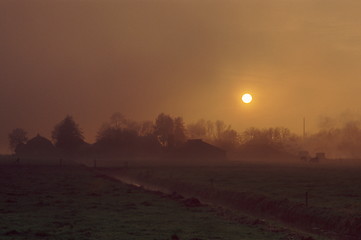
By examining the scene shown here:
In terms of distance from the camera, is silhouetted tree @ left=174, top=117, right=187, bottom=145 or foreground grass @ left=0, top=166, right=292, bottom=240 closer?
foreground grass @ left=0, top=166, right=292, bottom=240

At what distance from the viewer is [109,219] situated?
2900 cm

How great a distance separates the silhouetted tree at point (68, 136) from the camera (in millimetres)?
183500

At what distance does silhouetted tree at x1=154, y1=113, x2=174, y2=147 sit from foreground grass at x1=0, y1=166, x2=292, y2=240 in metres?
149

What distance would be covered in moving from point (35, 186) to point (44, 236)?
3019 centimetres

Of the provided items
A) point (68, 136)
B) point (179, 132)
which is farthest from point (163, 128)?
point (68, 136)

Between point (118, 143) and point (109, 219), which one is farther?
point (118, 143)

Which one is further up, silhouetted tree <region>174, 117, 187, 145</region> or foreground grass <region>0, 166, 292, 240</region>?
silhouetted tree <region>174, 117, 187, 145</region>

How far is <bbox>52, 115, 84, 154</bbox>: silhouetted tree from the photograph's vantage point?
602 feet

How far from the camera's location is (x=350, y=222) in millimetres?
28938

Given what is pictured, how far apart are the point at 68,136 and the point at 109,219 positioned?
6280 inches

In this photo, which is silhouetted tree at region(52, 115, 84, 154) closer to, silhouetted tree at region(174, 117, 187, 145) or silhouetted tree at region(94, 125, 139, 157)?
silhouetted tree at region(94, 125, 139, 157)

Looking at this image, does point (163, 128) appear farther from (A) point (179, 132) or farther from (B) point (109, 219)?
(B) point (109, 219)

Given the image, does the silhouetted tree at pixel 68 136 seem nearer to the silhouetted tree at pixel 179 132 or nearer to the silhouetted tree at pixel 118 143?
the silhouetted tree at pixel 118 143

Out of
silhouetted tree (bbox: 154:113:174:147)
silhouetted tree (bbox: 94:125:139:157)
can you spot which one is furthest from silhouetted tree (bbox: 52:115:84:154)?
silhouetted tree (bbox: 154:113:174:147)
